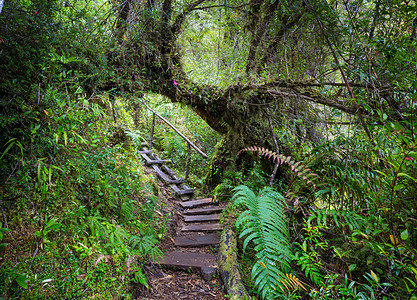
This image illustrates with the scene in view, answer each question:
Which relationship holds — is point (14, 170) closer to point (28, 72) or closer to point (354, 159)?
point (28, 72)

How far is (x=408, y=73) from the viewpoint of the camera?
2438 mm

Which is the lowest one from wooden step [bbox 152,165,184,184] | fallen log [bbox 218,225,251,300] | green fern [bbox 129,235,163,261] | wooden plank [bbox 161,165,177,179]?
wooden step [bbox 152,165,184,184]

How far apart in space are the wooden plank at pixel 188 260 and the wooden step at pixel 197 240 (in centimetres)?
29

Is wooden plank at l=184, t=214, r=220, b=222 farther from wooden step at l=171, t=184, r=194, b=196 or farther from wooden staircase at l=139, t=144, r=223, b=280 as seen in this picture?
wooden step at l=171, t=184, r=194, b=196

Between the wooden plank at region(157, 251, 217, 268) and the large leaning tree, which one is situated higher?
the large leaning tree

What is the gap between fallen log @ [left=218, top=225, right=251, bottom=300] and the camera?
2542 mm

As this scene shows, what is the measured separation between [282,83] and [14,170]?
3718 mm

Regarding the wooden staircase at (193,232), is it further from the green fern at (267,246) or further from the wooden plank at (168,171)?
the green fern at (267,246)

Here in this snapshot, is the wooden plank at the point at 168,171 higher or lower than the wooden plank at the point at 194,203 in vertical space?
higher

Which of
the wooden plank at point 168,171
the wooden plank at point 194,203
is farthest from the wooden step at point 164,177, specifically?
the wooden plank at point 194,203

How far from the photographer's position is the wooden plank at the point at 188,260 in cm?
308

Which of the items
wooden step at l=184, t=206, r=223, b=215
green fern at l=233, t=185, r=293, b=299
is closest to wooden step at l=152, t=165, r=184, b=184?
wooden step at l=184, t=206, r=223, b=215

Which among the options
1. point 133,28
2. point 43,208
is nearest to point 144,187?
point 43,208

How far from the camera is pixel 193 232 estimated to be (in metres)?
4.13
